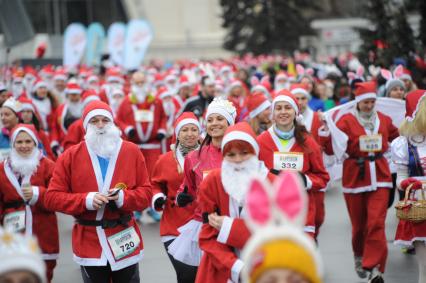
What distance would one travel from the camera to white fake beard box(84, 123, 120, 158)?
23.5 feet

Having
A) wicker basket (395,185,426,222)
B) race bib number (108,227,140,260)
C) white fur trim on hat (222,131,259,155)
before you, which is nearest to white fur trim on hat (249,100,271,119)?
wicker basket (395,185,426,222)

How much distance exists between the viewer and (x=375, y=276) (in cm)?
930

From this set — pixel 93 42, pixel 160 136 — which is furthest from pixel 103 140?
pixel 93 42

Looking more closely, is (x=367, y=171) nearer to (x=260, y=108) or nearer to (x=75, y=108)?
(x=260, y=108)

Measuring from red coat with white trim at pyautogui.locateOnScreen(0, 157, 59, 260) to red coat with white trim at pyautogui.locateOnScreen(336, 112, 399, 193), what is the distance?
311 cm

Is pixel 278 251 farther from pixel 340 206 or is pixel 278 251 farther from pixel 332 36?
pixel 332 36

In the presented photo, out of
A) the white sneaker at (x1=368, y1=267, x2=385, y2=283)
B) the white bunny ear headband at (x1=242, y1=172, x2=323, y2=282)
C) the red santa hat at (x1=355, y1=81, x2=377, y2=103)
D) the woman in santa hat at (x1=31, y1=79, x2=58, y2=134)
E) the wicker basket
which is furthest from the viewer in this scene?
the woman in santa hat at (x1=31, y1=79, x2=58, y2=134)

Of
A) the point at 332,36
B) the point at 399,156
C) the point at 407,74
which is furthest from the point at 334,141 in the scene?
the point at 332,36

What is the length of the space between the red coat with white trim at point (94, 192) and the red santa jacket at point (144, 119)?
684 centimetres

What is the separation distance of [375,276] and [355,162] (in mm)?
1219

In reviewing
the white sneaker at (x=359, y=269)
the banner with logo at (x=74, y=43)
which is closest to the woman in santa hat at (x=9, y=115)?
the white sneaker at (x=359, y=269)

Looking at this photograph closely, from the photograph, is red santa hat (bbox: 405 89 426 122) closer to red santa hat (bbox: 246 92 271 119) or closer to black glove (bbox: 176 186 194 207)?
black glove (bbox: 176 186 194 207)

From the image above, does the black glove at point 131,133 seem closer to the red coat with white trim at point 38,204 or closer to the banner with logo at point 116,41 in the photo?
the red coat with white trim at point 38,204

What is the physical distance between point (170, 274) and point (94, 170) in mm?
3436
